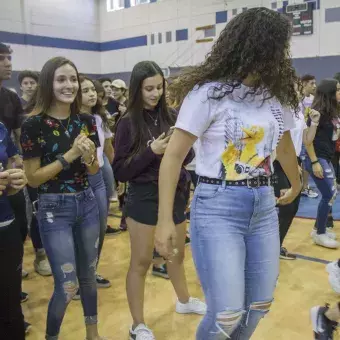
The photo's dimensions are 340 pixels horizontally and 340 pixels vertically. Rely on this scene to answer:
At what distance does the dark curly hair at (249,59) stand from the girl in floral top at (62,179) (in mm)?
766

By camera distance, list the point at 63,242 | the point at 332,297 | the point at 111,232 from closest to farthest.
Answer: the point at 63,242 → the point at 332,297 → the point at 111,232

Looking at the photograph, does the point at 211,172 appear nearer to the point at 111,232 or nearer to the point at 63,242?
the point at 63,242

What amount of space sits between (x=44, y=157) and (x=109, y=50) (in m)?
12.2

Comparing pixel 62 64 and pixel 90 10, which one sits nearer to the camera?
pixel 62 64

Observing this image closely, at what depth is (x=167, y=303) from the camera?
3.22 meters

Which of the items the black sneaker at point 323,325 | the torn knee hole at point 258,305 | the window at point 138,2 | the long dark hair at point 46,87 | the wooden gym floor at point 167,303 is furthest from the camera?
the window at point 138,2

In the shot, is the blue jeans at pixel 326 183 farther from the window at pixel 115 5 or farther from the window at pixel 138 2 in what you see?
the window at pixel 115 5

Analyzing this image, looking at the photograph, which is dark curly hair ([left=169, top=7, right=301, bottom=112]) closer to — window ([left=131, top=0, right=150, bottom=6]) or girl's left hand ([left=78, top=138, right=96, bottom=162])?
girl's left hand ([left=78, top=138, right=96, bottom=162])

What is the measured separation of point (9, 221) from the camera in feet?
6.62

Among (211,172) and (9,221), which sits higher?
(211,172)

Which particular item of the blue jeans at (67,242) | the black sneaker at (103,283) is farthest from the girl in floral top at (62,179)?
the black sneaker at (103,283)

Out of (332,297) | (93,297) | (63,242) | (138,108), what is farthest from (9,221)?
(332,297)

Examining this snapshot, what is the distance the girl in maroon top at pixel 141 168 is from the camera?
8.17 feet

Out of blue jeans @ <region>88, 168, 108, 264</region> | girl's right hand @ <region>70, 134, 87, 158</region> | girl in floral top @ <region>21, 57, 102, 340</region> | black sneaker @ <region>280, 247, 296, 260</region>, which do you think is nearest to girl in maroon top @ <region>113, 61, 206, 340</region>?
girl in floral top @ <region>21, 57, 102, 340</region>
